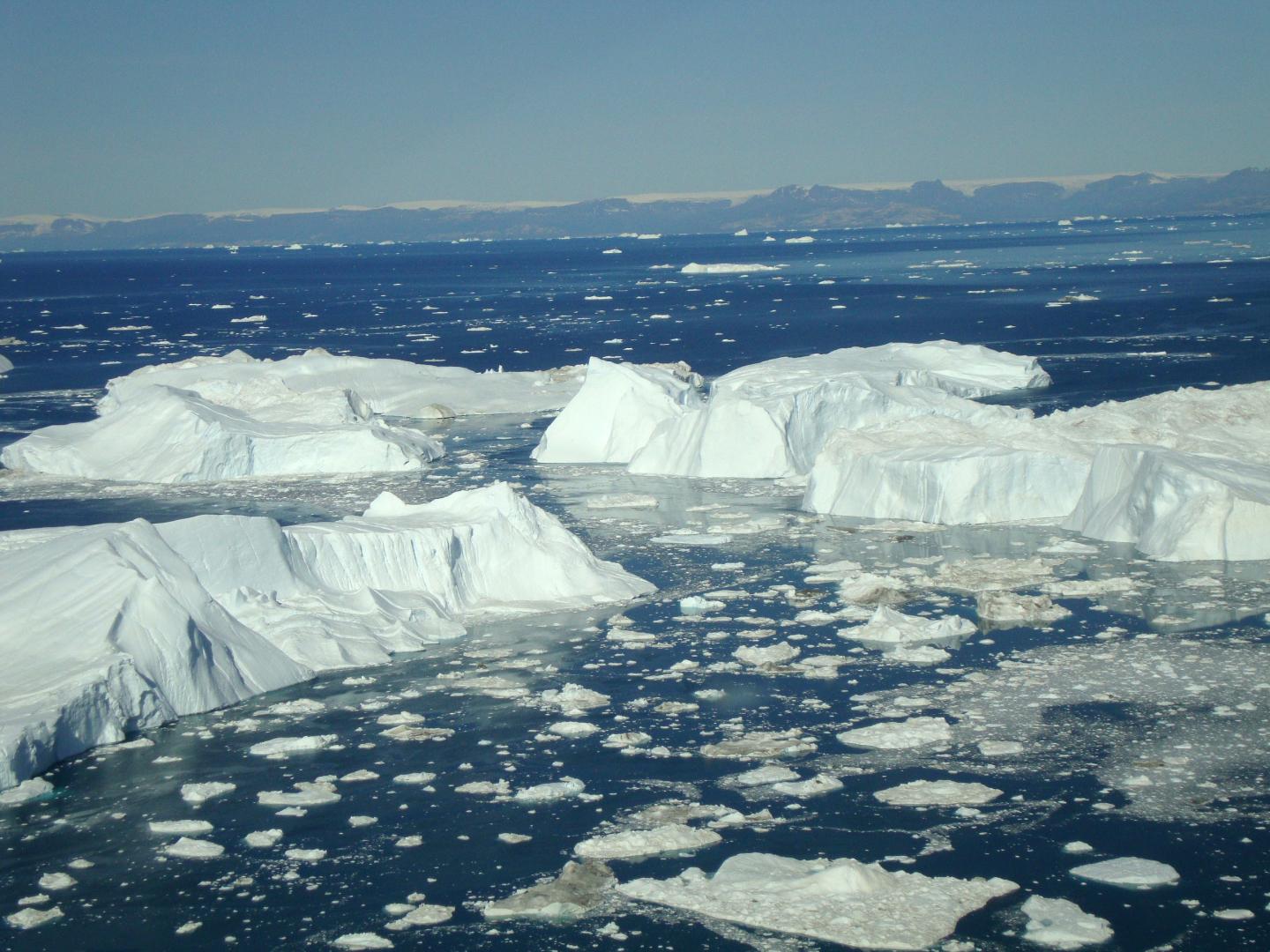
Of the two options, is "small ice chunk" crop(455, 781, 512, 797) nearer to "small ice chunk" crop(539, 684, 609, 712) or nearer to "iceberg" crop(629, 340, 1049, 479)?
"small ice chunk" crop(539, 684, 609, 712)

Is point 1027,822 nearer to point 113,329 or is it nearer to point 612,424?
point 612,424

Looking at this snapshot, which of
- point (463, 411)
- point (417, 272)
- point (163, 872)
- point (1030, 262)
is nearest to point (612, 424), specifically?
point (463, 411)

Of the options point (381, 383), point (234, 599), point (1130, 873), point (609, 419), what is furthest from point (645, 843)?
point (381, 383)

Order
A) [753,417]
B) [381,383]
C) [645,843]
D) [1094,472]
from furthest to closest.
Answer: [381,383], [753,417], [1094,472], [645,843]

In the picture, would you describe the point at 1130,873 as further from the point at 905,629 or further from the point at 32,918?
the point at 32,918

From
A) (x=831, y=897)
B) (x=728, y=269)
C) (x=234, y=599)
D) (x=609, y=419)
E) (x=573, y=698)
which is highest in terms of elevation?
(x=728, y=269)

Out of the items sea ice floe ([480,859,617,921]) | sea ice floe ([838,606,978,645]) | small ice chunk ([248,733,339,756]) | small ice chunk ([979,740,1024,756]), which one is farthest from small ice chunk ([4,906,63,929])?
sea ice floe ([838,606,978,645])

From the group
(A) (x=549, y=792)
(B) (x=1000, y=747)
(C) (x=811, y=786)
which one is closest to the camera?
(C) (x=811, y=786)
